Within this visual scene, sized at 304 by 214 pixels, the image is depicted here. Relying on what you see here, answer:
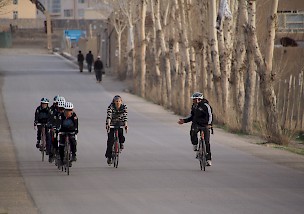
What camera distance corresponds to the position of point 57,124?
2148cm

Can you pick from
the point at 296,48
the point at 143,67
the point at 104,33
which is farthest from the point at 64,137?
the point at 104,33

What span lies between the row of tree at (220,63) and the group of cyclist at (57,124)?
8.07 meters

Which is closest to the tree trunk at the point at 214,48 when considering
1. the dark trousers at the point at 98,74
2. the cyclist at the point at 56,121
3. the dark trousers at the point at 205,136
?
the cyclist at the point at 56,121

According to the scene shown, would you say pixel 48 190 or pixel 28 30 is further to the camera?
pixel 28 30

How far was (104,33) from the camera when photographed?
88625mm

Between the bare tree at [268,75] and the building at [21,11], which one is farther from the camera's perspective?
the building at [21,11]

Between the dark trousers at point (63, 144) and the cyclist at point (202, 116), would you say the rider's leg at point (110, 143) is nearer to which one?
the dark trousers at point (63, 144)

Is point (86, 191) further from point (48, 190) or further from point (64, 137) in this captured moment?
point (64, 137)

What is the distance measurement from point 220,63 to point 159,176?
59.4ft

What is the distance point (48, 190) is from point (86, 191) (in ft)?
2.47

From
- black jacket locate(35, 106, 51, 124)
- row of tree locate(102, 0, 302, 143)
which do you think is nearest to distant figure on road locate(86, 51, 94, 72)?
row of tree locate(102, 0, 302, 143)

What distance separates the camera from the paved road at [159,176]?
15664 mm

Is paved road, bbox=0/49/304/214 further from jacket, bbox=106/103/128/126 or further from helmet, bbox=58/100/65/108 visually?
helmet, bbox=58/100/65/108

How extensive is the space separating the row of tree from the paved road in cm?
154
